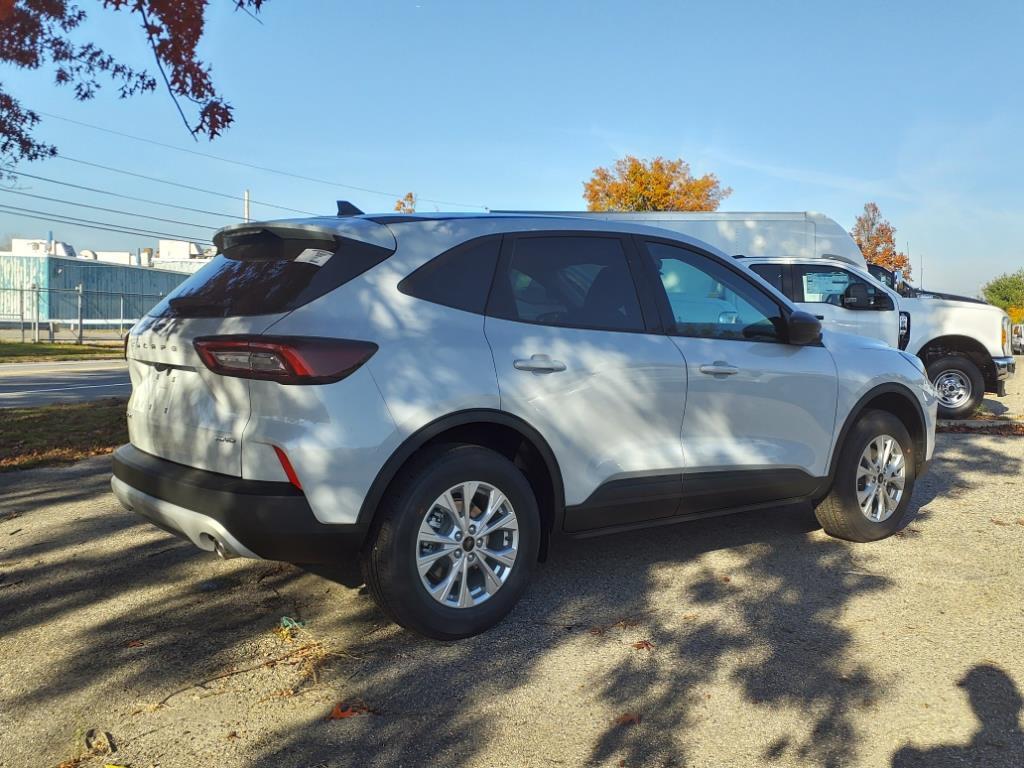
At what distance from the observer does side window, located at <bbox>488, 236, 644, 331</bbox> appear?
13.7 feet

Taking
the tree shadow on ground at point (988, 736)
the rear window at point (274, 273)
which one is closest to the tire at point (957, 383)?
the tree shadow on ground at point (988, 736)

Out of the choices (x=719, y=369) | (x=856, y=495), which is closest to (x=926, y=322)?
(x=856, y=495)

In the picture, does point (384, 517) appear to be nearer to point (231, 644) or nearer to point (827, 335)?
point (231, 644)

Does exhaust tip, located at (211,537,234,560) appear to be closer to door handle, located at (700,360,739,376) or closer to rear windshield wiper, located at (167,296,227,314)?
rear windshield wiper, located at (167,296,227,314)

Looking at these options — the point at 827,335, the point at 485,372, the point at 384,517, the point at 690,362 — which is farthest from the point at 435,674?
the point at 827,335

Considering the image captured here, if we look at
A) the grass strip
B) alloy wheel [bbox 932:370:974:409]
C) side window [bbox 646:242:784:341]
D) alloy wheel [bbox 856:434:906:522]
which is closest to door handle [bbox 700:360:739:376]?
side window [bbox 646:242:784:341]

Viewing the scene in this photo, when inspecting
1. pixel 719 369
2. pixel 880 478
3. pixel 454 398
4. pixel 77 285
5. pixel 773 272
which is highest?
pixel 77 285

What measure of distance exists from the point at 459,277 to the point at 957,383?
1009cm

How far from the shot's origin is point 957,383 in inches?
474

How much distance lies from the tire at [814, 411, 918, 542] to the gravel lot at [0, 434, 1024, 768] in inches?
5.8

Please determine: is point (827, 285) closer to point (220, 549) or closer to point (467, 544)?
point (467, 544)

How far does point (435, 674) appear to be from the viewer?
353cm

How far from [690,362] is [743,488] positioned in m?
0.77

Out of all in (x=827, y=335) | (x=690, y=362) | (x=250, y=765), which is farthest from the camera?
(x=827, y=335)
